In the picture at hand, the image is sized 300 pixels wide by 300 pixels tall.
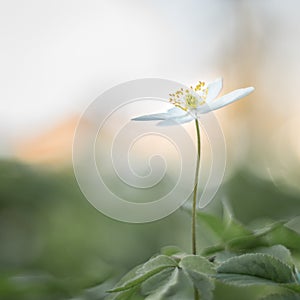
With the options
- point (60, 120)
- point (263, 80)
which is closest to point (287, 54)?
point (263, 80)

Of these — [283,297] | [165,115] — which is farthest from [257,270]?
[165,115]

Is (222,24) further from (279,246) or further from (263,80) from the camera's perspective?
(279,246)

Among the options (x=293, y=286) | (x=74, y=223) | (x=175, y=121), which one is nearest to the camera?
(x=293, y=286)

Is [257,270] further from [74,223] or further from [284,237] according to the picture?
[74,223]

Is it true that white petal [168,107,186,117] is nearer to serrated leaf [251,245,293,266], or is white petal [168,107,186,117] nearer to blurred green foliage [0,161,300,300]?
serrated leaf [251,245,293,266]

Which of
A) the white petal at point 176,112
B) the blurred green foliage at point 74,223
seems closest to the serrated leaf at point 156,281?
the white petal at point 176,112

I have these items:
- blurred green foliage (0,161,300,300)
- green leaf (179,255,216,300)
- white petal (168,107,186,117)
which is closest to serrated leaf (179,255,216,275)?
green leaf (179,255,216,300)

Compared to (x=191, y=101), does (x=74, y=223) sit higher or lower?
lower
